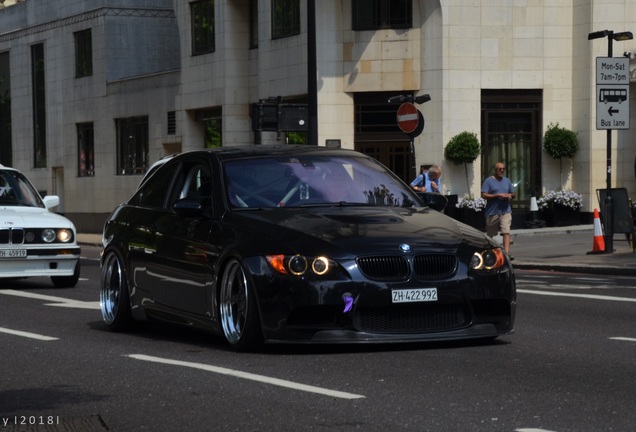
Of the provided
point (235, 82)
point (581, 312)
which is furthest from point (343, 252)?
point (235, 82)

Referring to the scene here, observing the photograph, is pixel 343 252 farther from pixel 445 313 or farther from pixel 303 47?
pixel 303 47

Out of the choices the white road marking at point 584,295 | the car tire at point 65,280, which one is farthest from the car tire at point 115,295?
the car tire at point 65,280

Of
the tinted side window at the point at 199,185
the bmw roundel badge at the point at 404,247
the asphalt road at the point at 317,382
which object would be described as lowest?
the asphalt road at the point at 317,382

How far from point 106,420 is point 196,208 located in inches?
156

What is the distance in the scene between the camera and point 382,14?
39812 millimetres

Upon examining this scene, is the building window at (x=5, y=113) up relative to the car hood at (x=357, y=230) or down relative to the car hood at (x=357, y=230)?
up

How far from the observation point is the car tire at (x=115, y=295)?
13289mm

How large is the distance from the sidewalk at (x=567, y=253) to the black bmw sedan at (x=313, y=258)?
39.8ft

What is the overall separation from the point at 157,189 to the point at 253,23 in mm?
32859

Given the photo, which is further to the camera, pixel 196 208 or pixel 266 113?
pixel 266 113

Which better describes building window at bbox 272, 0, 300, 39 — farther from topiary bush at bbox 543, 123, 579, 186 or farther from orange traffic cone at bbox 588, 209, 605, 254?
orange traffic cone at bbox 588, 209, 605, 254

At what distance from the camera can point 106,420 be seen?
8102 mm

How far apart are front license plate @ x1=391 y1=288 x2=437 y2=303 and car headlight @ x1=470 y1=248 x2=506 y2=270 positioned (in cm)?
39

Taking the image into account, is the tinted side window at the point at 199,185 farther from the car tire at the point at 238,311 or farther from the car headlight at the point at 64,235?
the car headlight at the point at 64,235
